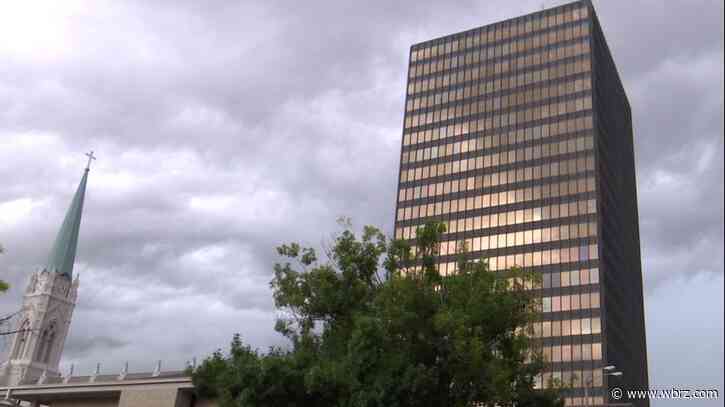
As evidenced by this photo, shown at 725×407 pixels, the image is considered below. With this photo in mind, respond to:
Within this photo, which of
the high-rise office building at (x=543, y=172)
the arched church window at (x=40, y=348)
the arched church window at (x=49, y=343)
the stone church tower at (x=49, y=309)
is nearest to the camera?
the high-rise office building at (x=543, y=172)

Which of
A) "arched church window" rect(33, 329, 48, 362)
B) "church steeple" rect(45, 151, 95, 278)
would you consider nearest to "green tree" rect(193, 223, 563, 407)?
"arched church window" rect(33, 329, 48, 362)

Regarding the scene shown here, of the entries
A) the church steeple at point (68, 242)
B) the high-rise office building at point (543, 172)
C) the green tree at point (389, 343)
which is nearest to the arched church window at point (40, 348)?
the church steeple at point (68, 242)

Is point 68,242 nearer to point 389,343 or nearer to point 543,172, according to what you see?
point 543,172

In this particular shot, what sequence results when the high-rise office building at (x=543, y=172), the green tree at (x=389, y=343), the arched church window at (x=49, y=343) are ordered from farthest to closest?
the arched church window at (x=49, y=343)
the high-rise office building at (x=543, y=172)
the green tree at (x=389, y=343)

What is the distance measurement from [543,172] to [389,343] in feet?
290

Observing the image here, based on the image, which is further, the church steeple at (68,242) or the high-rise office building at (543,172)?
the church steeple at (68,242)

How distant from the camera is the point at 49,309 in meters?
145

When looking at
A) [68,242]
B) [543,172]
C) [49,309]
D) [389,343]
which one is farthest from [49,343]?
[389,343]

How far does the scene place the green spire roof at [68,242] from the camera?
152m

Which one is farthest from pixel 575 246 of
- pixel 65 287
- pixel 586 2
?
pixel 65 287

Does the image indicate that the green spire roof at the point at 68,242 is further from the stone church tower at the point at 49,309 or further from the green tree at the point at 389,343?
the green tree at the point at 389,343

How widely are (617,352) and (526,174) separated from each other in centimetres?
3025

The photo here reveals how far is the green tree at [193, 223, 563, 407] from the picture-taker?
97.2ft

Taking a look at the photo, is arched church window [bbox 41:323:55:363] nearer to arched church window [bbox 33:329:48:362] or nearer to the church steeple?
arched church window [bbox 33:329:48:362]
